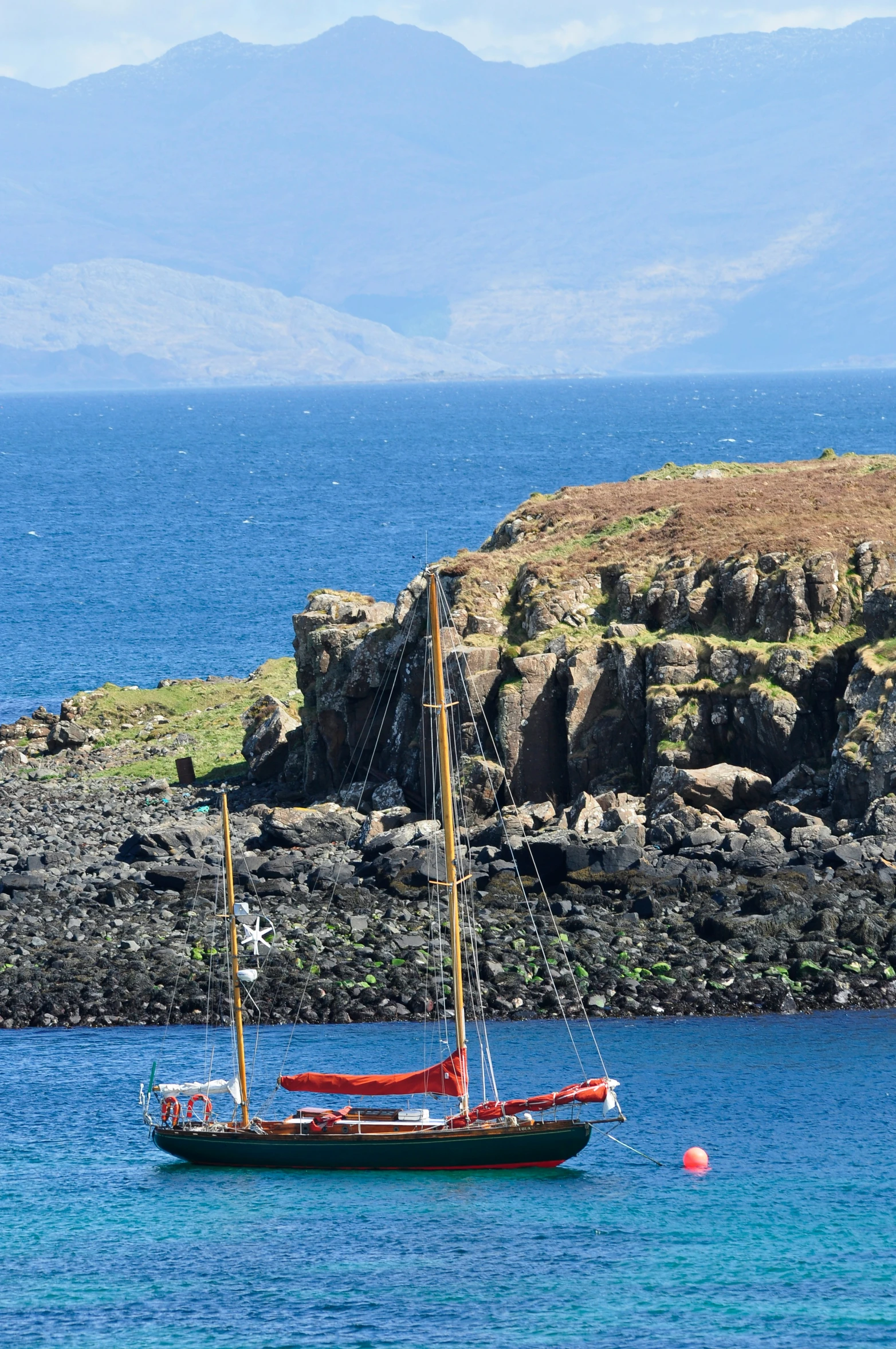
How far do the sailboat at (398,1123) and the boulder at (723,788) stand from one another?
18.5m

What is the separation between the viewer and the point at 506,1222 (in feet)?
109

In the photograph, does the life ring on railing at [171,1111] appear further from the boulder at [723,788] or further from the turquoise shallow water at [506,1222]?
the boulder at [723,788]

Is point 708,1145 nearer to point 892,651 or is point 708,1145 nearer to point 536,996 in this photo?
point 536,996

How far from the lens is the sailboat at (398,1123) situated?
34.9 m

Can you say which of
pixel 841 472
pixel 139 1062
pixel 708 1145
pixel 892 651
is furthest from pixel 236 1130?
pixel 841 472

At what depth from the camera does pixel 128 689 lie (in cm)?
8356

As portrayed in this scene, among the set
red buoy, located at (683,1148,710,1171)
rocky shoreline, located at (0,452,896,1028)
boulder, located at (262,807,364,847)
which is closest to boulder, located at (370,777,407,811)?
rocky shoreline, located at (0,452,896,1028)

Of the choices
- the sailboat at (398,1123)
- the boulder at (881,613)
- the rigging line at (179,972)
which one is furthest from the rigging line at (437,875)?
the boulder at (881,613)

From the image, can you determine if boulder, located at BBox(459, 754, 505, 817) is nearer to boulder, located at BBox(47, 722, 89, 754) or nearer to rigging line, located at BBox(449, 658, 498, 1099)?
rigging line, located at BBox(449, 658, 498, 1099)

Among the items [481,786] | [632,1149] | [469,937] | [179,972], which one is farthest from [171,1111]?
[481,786]

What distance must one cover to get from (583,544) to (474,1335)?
41386mm

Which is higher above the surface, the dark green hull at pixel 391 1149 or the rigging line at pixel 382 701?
the rigging line at pixel 382 701

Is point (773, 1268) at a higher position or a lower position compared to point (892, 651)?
lower

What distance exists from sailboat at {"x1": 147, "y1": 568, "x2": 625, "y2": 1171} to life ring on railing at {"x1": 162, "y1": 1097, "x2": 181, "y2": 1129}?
0.02 m
